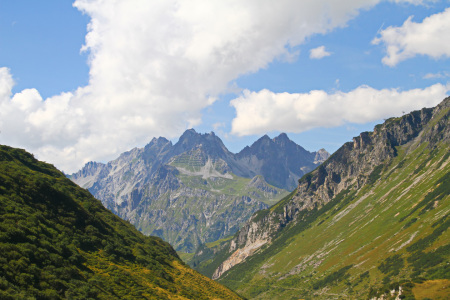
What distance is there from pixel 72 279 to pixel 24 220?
1879cm

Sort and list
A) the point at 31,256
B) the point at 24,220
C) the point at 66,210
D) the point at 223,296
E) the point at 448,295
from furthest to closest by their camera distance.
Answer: the point at 223,296, the point at 448,295, the point at 66,210, the point at 24,220, the point at 31,256

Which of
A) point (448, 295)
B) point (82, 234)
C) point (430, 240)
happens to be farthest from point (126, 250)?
point (430, 240)

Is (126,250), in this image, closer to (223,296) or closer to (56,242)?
(56,242)

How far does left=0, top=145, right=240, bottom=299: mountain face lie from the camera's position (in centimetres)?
5416

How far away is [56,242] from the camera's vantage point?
72.5 m

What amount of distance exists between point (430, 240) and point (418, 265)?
25.3 metres

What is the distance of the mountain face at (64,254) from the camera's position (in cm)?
5416

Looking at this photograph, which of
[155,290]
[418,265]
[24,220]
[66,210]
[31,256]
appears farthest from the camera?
[418,265]

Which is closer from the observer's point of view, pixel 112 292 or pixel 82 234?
pixel 112 292

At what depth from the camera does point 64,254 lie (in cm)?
7125

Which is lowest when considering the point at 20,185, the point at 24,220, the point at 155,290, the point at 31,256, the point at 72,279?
the point at 155,290

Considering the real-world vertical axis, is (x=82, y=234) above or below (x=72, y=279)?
above

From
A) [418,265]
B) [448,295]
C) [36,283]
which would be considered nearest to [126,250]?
[36,283]

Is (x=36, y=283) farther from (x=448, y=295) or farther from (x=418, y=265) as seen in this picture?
(x=418, y=265)
